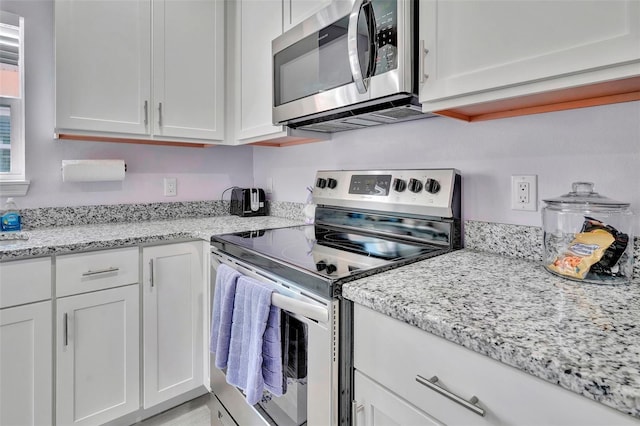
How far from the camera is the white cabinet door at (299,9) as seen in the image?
1.45 meters

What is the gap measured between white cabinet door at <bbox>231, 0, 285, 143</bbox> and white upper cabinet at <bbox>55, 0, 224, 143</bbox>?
119mm

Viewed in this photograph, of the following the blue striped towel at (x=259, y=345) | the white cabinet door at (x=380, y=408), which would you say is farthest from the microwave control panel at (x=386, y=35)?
the white cabinet door at (x=380, y=408)

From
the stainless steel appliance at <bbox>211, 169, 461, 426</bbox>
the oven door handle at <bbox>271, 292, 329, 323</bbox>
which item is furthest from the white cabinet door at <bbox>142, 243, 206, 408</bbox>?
the oven door handle at <bbox>271, 292, 329, 323</bbox>

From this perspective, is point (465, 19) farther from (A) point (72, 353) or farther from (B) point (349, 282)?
(A) point (72, 353)

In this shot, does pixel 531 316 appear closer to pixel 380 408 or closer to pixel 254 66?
pixel 380 408

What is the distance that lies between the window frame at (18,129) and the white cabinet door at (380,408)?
6.13ft

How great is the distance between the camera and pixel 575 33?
76 centimetres

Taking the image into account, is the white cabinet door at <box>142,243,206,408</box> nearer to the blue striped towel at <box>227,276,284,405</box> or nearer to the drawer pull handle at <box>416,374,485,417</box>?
the blue striped towel at <box>227,276,284,405</box>

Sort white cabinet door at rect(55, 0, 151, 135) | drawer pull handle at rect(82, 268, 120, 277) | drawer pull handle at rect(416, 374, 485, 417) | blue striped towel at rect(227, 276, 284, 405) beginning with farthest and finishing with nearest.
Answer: white cabinet door at rect(55, 0, 151, 135) → drawer pull handle at rect(82, 268, 120, 277) → blue striped towel at rect(227, 276, 284, 405) → drawer pull handle at rect(416, 374, 485, 417)

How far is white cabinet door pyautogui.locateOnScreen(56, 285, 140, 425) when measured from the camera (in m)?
1.39

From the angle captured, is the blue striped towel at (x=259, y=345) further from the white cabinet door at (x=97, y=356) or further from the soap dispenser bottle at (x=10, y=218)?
the soap dispenser bottle at (x=10, y=218)

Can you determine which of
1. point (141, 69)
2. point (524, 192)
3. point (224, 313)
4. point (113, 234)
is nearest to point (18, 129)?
point (141, 69)

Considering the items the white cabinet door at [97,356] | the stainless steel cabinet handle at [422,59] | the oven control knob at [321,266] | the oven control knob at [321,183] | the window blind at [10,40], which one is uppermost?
the window blind at [10,40]

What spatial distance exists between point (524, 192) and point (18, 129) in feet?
7.64
